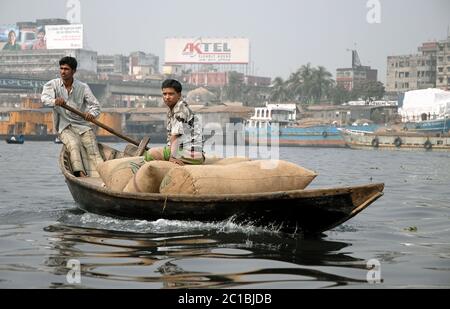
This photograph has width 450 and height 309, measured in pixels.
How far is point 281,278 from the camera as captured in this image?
15.7 feet

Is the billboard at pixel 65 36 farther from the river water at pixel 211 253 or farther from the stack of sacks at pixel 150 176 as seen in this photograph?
the stack of sacks at pixel 150 176

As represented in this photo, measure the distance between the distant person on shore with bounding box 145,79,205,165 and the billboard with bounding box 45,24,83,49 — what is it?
8526 cm

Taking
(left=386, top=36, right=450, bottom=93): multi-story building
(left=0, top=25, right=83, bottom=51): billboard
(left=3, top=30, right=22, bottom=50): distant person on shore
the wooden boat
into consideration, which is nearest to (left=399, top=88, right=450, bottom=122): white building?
(left=386, top=36, right=450, bottom=93): multi-story building

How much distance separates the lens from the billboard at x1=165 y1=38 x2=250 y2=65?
8469cm

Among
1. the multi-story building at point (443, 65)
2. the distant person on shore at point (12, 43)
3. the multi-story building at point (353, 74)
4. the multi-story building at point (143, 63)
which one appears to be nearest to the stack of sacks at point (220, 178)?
the multi-story building at point (443, 65)

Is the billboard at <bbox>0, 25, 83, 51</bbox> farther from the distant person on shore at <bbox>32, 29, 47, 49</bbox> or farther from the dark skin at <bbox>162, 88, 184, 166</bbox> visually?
the dark skin at <bbox>162, 88, 184, 166</bbox>

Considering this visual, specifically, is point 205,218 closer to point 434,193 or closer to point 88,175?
point 88,175

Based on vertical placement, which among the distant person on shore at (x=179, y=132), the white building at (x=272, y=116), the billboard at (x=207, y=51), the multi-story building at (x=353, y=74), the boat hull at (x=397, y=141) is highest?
the billboard at (x=207, y=51)

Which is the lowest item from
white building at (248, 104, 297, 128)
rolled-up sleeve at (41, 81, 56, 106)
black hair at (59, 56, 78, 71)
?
white building at (248, 104, 297, 128)

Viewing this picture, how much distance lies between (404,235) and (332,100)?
69068 mm

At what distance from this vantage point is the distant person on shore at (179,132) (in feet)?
22.2

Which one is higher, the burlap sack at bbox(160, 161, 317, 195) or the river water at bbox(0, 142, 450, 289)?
the burlap sack at bbox(160, 161, 317, 195)

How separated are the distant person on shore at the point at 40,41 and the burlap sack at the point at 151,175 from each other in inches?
3809

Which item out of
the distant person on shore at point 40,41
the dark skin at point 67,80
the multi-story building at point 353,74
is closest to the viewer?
the dark skin at point 67,80
